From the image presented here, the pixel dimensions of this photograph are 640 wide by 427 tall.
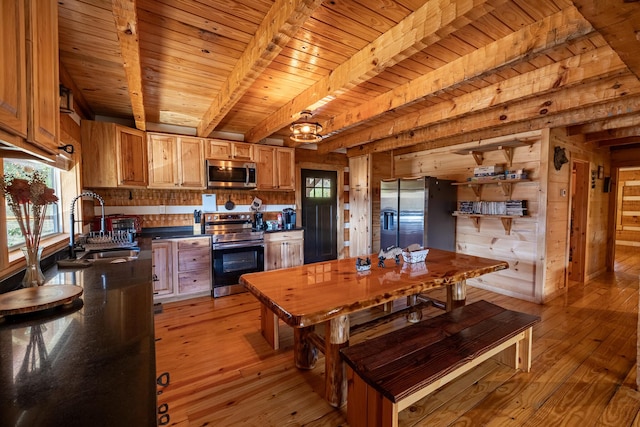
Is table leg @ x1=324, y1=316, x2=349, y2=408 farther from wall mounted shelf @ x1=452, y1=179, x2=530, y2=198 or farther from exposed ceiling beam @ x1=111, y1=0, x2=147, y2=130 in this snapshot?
wall mounted shelf @ x1=452, y1=179, x2=530, y2=198

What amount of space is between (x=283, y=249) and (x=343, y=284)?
97.4 inches

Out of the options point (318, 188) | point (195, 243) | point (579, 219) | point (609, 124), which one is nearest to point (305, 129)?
point (195, 243)

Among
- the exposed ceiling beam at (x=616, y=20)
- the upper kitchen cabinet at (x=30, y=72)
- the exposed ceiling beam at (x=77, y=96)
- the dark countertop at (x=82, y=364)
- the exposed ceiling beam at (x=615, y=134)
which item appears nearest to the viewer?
the dark countertop at (x=82, y=364)

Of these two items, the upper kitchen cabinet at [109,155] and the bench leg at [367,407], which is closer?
the bench leg at [367,407]

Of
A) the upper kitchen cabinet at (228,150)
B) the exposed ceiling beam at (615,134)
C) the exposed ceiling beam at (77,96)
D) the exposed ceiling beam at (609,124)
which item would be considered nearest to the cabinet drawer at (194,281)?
the upper kitchen cabinet at (228,150)

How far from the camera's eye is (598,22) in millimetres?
1191

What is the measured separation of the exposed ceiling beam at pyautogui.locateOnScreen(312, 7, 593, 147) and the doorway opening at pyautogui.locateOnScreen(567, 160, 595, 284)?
11.7ft

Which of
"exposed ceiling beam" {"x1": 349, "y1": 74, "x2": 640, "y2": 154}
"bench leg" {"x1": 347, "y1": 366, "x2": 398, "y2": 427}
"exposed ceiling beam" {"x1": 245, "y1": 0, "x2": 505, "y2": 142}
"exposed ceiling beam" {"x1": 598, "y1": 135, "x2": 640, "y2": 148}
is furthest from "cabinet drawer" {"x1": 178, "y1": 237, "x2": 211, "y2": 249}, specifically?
"exposed ceiling beam" {"x1": 598, "y1": 135, "x2": 640, "y2": 148}

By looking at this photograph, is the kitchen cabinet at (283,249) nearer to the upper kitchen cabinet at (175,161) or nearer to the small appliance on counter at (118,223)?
the upper kitchen cabinet at (175,161)

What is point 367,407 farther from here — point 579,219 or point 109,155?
point 579,219

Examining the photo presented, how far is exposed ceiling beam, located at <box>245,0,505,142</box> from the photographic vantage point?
1.40 meters

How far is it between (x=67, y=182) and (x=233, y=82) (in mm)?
2049

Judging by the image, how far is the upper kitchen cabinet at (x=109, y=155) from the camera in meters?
3.17

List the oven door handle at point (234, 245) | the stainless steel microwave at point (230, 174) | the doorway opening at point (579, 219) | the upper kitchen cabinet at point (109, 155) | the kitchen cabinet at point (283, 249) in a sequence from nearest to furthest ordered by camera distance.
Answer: the upper kitchen cabinet at point (109, 155), the oven door handle at point (234, 245), the stainless steel microwave at point (230, 174), the kitchen cabinet at point (283, 249), the doorway opening at point (579, 219)
